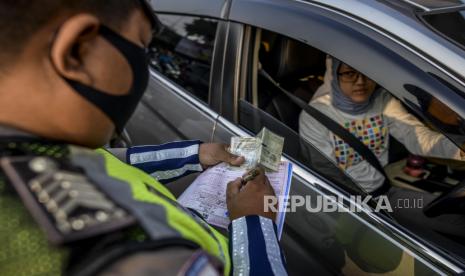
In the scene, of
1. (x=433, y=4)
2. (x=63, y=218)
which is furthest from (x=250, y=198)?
(x=433, y=4)

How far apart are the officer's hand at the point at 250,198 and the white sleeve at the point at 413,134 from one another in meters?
1.01

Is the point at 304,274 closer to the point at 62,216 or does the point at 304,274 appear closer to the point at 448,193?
the point at 448,193

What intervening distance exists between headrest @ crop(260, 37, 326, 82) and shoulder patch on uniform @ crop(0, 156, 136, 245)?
1386 mm

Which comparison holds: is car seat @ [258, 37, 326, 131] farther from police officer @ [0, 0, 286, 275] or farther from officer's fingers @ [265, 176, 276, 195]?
police officer @ [0, 0, 286, 275]

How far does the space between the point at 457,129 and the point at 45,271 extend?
1187 millimetres

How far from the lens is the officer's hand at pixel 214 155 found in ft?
5.31

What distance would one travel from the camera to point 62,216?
0.71 meters

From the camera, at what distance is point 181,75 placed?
7.93 feet

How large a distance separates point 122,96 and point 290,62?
4.72 feet

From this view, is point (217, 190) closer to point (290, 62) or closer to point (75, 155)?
point (75, 155)

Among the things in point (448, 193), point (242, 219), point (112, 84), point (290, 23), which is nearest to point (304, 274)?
point (448, 193)

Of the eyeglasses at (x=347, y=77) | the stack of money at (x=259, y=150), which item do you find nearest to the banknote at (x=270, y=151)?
the stack of money at (x=259, y=150)

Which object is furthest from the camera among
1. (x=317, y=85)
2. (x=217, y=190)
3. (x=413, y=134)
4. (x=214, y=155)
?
(x=317, y=85)

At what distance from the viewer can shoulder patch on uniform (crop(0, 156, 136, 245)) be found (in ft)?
2.29
